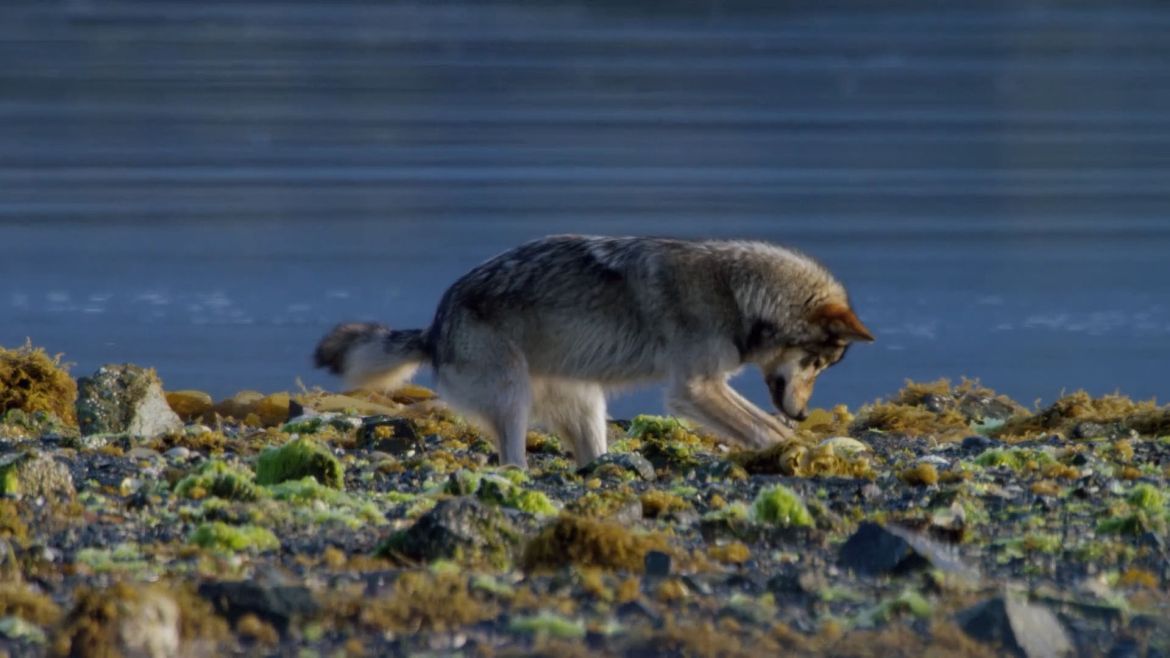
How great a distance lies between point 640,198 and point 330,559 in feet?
75.8

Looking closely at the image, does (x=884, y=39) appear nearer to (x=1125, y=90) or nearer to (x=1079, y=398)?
(x=1125, y=90)

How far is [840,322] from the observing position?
360 inches

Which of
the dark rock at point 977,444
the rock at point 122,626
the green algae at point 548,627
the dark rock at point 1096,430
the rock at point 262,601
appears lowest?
the rock at point 122,626

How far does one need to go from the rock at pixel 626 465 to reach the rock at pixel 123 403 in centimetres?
254

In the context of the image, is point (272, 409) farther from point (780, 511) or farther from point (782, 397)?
point (780, 511)

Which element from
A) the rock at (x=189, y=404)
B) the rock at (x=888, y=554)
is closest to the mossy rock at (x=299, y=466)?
the rock at (x=888, y=554)

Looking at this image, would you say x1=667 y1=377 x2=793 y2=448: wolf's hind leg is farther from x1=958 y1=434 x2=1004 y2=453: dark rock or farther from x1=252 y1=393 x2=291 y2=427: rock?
x1=252 y1=393 x2=291 y2=427: rock

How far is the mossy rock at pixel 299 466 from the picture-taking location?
7.20 m

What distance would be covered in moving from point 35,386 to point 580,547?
5.30 meters

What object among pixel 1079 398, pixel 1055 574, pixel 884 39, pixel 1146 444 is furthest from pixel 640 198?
pixel 884 39

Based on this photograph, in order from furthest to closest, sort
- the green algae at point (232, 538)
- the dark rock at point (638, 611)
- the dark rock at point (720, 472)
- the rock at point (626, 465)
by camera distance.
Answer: the rock at point (626, 465)
the dark rock at point (720, 472)
the green algae at point (232, 538)
the dark rock at point (638, 611)

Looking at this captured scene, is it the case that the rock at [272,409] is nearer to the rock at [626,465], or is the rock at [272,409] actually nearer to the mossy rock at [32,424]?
the mossy rock at [32,424]

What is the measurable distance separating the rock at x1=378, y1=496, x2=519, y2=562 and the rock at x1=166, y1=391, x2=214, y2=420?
5.42 meters

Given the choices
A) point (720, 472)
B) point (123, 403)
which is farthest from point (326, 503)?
point (123, 403)
